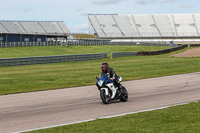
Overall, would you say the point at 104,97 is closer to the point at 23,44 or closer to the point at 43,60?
the point at 43,60

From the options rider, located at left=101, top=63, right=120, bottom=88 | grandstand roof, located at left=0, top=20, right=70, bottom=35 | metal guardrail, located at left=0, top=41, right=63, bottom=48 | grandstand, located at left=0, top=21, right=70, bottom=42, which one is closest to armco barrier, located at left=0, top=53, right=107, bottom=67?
metal guardrail, located at left=0, top=41, right=63, bottom=48

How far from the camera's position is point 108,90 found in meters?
14.1

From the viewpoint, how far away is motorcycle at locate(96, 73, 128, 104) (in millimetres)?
13711

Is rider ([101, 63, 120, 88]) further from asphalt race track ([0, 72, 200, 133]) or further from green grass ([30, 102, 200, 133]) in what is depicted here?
green grass ([30, 102, 200, 133])

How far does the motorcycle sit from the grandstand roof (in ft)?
309

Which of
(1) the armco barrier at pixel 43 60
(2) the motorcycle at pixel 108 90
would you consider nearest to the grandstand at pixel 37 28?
(1) the armco barrier at pixel 43 60

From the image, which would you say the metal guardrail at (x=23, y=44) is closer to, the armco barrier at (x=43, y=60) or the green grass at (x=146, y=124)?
the armco barrier at (x=43, y=60)

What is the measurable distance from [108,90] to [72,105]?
1521 millimetres

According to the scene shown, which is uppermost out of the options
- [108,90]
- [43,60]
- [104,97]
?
[43,60]

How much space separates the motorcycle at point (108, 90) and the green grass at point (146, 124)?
2.66m

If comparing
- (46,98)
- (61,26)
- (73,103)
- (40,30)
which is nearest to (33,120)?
(73,103)

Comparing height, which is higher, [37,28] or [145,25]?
[145,25]

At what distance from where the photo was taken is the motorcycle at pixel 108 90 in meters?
13.7

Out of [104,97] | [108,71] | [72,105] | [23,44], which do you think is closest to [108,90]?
[104,97]
